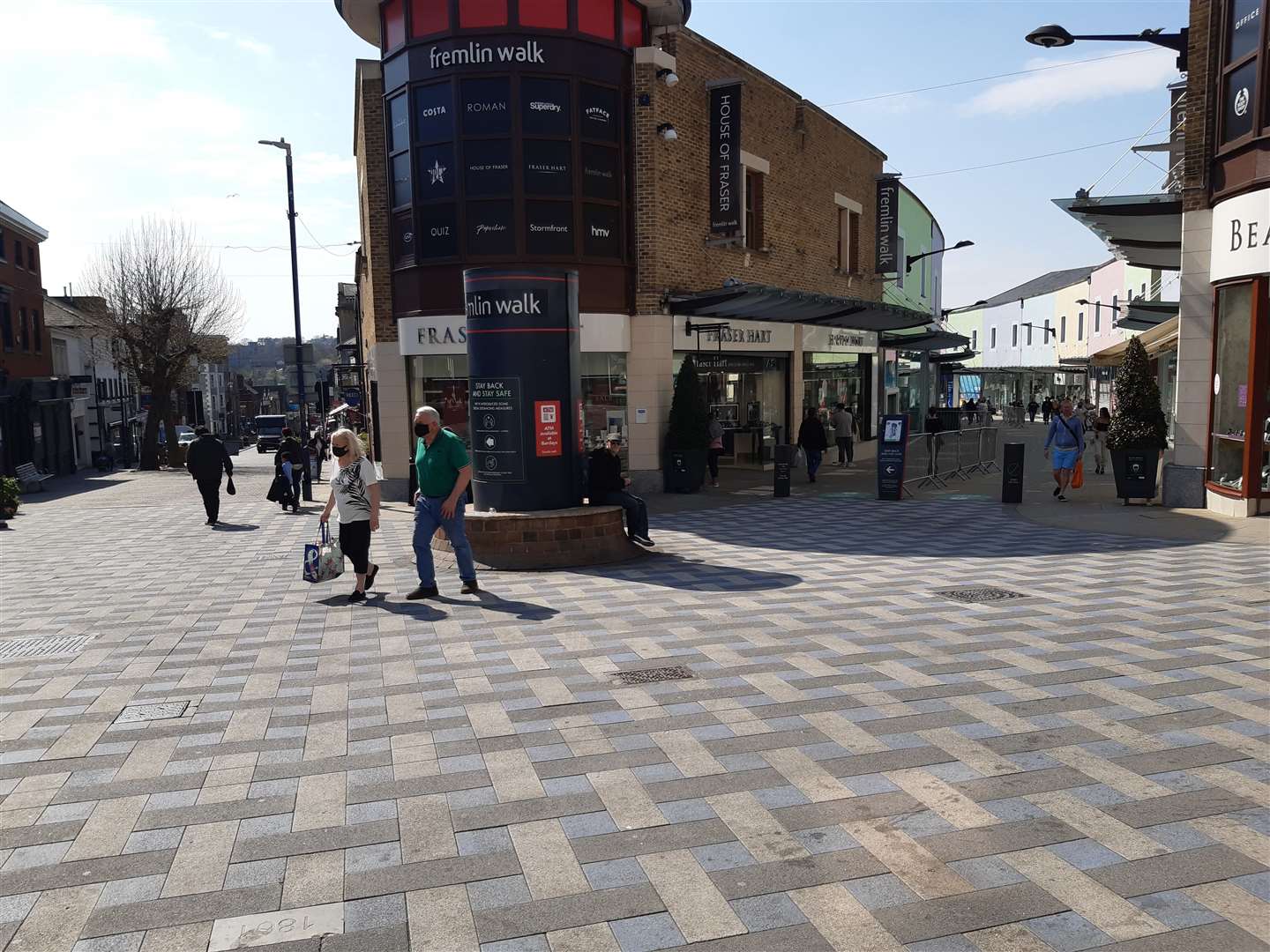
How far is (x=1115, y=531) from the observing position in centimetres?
1270

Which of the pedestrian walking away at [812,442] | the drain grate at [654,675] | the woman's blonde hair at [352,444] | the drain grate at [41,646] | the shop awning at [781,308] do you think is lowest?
the drain grate at [41,646]

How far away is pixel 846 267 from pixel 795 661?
23.2 metres

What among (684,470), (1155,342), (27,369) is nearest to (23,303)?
(27,369)

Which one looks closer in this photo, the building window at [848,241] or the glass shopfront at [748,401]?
the glass shopfront at [748,401]

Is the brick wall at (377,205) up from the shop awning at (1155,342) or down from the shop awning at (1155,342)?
up

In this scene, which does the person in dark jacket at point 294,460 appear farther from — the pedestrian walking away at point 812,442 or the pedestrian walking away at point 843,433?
the pedestrian walking away at point 843,433

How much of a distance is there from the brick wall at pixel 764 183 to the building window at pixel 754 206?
0.48 feet

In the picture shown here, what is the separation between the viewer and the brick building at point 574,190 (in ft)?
56.4

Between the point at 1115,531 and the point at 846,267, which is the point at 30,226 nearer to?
the point at 846,267

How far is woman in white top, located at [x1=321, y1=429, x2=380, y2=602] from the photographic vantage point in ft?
29.6

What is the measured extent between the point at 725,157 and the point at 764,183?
3134 millimetres

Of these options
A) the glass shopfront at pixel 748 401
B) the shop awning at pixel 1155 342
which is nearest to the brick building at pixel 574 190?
the glass shopfront at pixel 748 401

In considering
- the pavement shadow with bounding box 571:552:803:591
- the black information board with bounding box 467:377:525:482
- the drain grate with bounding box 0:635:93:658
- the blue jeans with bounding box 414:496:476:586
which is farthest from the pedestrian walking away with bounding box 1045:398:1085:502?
the drain grate with bounding box 0:635:93:658

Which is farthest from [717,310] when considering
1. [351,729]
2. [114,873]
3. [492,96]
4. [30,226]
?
[30,226]
